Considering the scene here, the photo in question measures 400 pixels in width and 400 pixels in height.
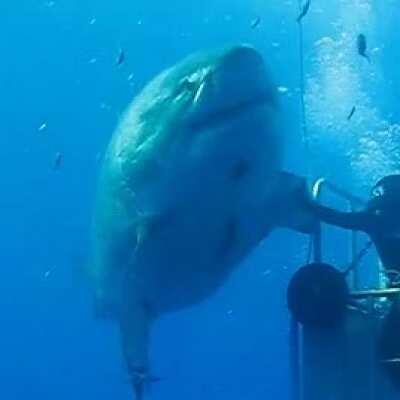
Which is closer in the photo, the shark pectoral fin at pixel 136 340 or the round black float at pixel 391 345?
the shark pectoral fin at pixel 136 340

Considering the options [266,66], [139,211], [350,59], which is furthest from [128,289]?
[350,59]

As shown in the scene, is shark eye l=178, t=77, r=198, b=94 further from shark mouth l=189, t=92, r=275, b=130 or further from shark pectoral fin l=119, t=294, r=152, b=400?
shark pectoral fin l=119, t=294, r=152, b=400

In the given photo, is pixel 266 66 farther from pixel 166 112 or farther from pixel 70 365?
pixel 70 365

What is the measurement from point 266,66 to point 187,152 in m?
0.48

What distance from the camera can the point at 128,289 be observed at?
5.20m

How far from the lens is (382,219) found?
5977 mm

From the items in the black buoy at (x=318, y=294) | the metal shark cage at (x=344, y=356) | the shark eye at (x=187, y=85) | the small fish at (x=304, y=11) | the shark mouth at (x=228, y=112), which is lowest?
the metal shark cage at (x=344, y=356)

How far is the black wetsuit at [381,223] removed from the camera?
5945 mm

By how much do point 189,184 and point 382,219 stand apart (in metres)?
2.14

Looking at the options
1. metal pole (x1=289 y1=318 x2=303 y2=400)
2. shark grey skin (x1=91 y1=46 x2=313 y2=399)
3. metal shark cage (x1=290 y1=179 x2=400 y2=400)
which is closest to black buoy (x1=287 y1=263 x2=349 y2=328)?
metal shark cage (x1=290 y1=179 x2=400 y2=400)

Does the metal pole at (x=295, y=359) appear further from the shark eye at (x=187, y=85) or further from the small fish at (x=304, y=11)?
the shark eye at (x=187, y=85)

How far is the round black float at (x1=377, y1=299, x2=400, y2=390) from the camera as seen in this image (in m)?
5.76

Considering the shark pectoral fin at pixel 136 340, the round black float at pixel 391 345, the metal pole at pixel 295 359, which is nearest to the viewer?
the shark pectoral fin at pixel 136 340

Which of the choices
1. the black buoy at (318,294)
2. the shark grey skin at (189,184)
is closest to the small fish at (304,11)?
the black buoy at (318,294)
